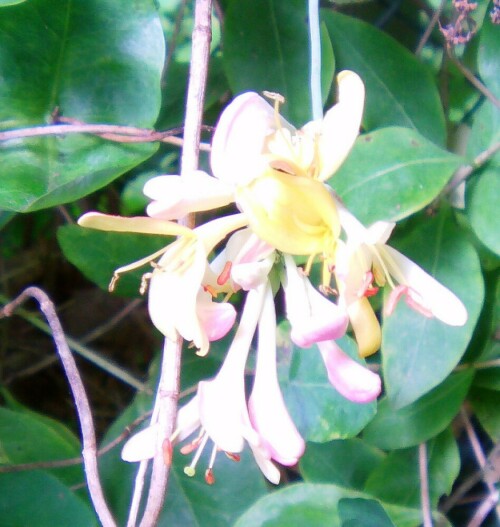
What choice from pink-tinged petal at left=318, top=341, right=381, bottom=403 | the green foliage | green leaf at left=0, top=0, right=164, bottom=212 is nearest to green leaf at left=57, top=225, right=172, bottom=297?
the green foliage

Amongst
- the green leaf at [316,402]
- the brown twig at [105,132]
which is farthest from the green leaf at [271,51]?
the green leaf at [316,402]

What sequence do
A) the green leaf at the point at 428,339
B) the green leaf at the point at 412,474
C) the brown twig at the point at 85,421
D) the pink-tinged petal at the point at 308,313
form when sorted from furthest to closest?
the green leaf at the point at 412,474 → the green leaf at the point at 428,339 → the brown twig at the point at 85,421 → the pink-tinged petal at the point at 308,313

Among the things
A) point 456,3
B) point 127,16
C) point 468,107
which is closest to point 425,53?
point 468,107

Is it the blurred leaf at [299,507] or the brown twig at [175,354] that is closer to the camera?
the brown twig at [175,354]

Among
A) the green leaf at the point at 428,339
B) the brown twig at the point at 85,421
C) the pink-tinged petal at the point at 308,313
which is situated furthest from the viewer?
the green leaf at the point at 428,339

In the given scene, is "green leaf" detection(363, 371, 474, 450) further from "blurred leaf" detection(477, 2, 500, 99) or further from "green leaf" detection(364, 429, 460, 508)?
"blurred leaf" detection(477, 2, 500, 99)

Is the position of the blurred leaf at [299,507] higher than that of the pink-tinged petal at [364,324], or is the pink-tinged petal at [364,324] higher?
the pink-tinged petal at [364,324]

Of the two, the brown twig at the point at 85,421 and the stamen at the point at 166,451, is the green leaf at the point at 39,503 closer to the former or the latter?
the brown twig at the point at 85,421

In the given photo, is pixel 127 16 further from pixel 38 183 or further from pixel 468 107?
pixel 468 107
